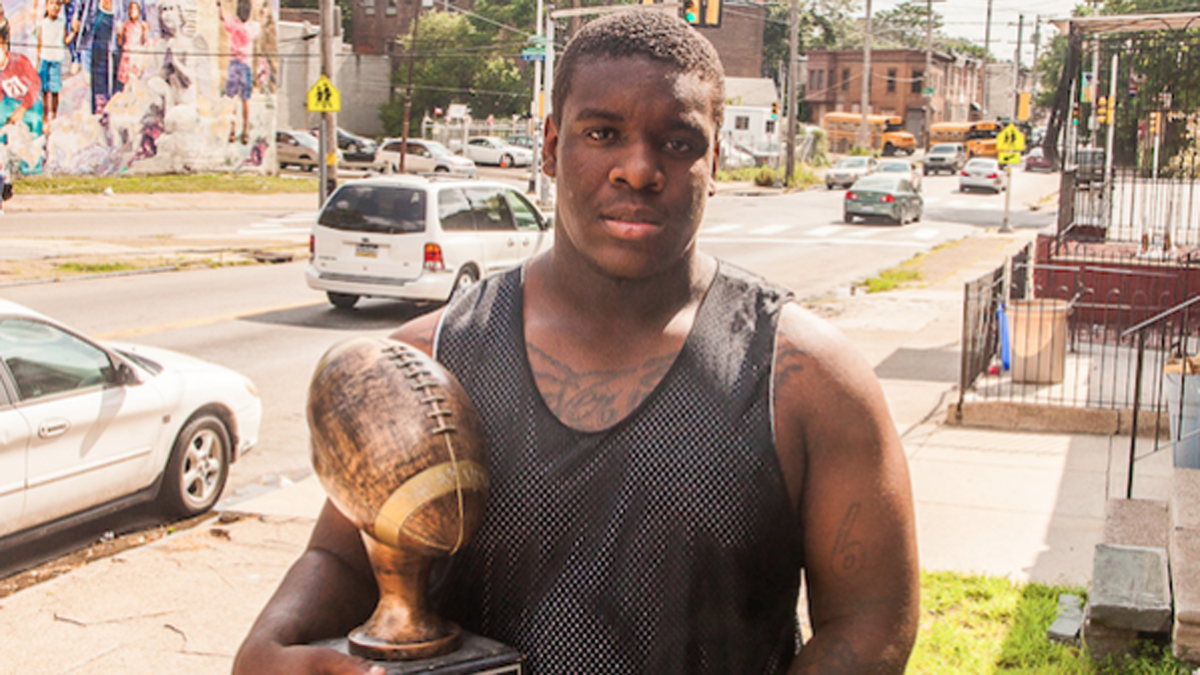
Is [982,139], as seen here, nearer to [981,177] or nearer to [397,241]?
[981,177]

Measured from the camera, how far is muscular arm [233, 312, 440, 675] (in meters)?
1.46

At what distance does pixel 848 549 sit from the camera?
5.02 ft

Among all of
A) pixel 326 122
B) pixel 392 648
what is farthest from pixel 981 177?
pixel 392 648

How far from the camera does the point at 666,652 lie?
1.51m

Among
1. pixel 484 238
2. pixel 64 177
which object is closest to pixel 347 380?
pixel 484 238

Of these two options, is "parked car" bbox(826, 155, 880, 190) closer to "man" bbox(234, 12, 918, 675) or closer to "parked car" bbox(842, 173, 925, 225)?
"parked car" bbox(842, 173, 925, 225)

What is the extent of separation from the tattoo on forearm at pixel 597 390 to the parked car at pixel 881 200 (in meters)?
33.5

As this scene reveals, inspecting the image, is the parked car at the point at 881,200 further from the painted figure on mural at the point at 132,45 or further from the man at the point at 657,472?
→ the man at the point at 657,472

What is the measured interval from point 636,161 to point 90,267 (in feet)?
58.1

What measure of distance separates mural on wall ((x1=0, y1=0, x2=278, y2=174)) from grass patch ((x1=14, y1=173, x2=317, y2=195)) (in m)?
0.37

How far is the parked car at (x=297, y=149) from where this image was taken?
4422 centimetres

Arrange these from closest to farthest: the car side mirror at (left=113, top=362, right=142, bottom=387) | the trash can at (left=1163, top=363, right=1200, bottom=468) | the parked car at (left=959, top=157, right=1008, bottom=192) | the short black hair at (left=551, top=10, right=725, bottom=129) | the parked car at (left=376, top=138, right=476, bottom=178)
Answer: the short black hair at (left=551, top=10, right=725, bottom=129) → the trash can at (left=1163, top=363, right=1200, bottom=468) → the car side mirror at (left=113, top=362, right=142, bottom=387) → the parked car at (left=376, top=138, right=476, bottom=178) → the parked car at (left=959, top=157, right=1008, bottom=192)

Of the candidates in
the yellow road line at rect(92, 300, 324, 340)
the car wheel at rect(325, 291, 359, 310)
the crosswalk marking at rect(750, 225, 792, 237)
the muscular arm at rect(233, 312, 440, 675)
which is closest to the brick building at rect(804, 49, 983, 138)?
the crosswalk marking at rect(750, 225, 792, 237)

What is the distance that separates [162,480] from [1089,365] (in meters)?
8.32
